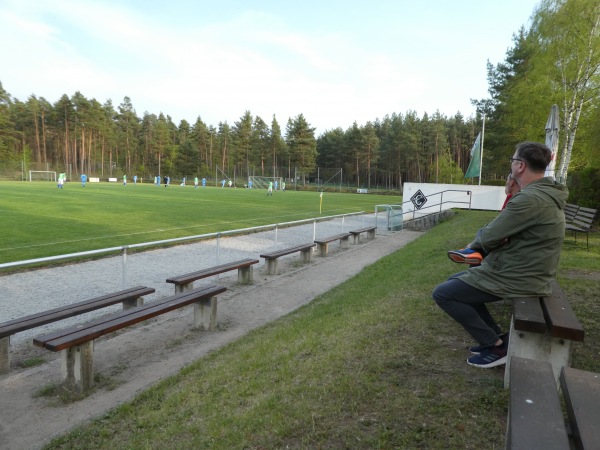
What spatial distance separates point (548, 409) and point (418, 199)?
19842mm

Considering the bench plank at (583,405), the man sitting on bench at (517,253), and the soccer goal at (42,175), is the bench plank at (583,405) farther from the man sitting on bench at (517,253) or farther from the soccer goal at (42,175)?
the soccer goal at (42,175)

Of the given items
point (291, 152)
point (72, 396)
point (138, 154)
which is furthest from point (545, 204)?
point (138, 154)

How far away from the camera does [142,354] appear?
466 centimetres

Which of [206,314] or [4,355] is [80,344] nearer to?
[4,355]

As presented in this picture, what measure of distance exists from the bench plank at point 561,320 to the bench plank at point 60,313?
4.78 m

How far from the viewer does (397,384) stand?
3045mm

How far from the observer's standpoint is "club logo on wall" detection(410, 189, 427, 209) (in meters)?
20.9

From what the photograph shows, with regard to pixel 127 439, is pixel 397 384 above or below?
above

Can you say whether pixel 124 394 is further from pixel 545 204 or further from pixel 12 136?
pixel 12 136

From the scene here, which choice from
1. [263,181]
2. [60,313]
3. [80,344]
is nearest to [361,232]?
[60,313]

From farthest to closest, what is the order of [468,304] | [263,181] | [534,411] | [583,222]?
1. [263,181]
2. [583,222]
3. [468,304]
4. [534,411]

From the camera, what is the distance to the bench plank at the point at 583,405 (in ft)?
5.57

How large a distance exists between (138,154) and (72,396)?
3852 inches

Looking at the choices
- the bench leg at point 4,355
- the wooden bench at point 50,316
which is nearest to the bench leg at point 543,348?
the wooden bench at point 50,316
